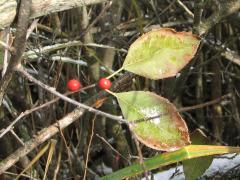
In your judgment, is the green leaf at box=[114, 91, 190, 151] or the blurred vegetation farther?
the blurred vegetation

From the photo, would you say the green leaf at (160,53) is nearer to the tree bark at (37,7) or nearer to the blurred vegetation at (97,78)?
the tree bark at (37,7)

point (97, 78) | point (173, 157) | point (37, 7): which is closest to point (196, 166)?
point (173, 157)

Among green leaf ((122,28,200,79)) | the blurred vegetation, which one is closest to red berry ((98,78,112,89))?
green leaf ((122,28,200,79))

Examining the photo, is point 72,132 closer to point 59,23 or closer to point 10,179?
point 10,179

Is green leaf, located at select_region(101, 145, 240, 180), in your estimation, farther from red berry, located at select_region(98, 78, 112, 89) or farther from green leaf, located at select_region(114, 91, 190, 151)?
red berry, located at select_region(98, 78, 112, 89)

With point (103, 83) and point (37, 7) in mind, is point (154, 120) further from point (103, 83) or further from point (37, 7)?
point (37, 7)

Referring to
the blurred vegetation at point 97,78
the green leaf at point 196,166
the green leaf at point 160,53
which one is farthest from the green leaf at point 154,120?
the blurred vegetation at point 97,78
